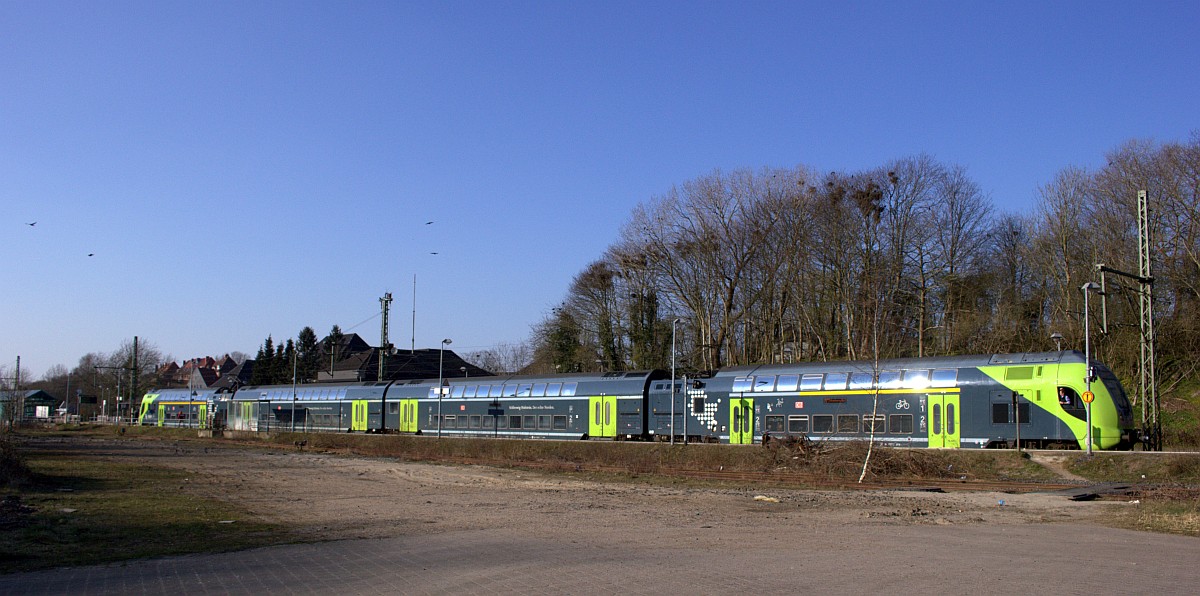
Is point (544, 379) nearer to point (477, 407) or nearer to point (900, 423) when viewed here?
point (477, 407)

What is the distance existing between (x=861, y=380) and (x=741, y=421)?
594 cm

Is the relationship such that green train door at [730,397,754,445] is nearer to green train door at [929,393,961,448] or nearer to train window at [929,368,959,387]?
green train door at [929,393,961,448]

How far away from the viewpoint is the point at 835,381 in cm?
3656

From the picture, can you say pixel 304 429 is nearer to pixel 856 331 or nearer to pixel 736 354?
pixel 736 354

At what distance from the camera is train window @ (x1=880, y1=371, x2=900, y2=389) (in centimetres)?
3478

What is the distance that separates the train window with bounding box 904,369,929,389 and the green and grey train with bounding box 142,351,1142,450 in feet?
0.13

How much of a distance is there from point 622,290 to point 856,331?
2041 centimetres

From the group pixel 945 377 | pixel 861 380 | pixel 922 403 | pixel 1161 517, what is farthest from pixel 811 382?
pixel 1161 517

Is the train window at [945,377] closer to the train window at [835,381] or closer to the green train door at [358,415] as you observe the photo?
the train window at [835,381]

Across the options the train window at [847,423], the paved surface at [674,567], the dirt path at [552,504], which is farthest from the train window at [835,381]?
the paved surface at [674,567]

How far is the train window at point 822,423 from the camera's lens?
36312 mm

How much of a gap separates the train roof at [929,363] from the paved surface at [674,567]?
16.8 meters

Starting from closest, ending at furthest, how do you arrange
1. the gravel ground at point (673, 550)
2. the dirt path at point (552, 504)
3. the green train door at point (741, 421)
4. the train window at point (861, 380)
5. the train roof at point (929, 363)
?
the gravel ground at point (673, 550) → the dirt path at point (552, 504) → the train roof at point (929, 363) → the train window at point (861, 380) → the green train door at point (741, 421)

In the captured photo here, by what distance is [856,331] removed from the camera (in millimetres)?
56281
